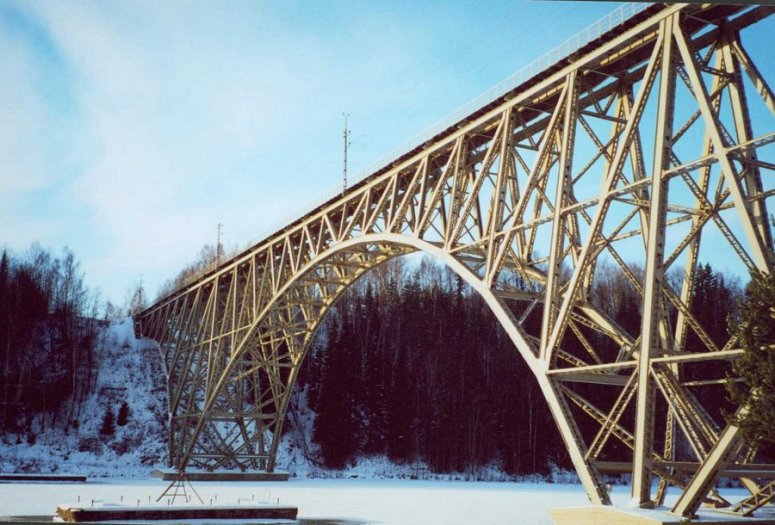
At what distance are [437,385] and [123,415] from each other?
2681 centimetres

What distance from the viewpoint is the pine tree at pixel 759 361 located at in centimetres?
1180

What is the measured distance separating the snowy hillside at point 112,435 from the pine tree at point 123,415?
9.7 inches

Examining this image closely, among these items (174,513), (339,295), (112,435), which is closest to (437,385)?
(112,435)

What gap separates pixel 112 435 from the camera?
57.3 metres

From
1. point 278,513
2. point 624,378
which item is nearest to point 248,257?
point 278,513

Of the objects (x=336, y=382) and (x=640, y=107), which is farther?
(x=336, y=382)

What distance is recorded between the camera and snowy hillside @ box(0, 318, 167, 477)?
5266 cm

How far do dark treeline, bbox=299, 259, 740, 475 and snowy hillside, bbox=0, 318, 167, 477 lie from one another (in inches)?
526

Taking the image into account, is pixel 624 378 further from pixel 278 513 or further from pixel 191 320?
pixel 191 320

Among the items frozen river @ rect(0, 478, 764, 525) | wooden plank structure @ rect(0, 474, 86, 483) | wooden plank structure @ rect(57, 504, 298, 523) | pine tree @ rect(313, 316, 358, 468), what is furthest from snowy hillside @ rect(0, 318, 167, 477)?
wooden plank structure @ rect(57, 504, 298, 523)

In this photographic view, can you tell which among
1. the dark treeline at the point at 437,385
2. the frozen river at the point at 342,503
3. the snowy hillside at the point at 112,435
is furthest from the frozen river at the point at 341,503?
the dark treeline at the point at 437,385

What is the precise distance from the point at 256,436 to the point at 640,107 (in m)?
32.7

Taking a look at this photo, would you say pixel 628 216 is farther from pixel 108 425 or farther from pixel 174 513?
pixel 108 425

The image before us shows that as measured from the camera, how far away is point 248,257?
4181 cm
